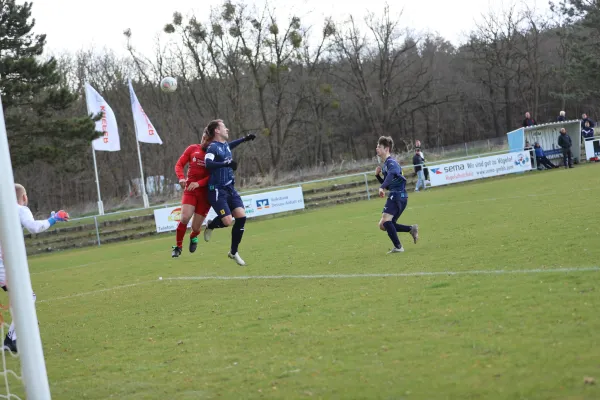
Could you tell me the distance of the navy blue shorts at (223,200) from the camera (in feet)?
39.5

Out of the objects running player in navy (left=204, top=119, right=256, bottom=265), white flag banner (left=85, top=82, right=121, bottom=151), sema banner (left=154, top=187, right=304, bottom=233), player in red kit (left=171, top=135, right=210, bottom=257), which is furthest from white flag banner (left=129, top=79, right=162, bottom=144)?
running player in navy (left=204, top=119, right=256, bottom=265)

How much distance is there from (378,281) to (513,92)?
6724 centimetres

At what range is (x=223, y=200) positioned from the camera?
1212cm

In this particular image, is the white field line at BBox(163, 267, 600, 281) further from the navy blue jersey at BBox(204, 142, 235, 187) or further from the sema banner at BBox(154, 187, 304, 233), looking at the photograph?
the sema banner at BBox(154, 187, 304, 233)

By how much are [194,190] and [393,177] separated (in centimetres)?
350

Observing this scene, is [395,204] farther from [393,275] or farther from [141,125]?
[141,125]

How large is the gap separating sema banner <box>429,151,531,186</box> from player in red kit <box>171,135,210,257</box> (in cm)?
2386

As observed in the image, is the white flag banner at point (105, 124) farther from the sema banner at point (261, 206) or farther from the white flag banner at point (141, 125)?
the sema banner at point (261, 206)

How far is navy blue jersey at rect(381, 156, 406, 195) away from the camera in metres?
12.7

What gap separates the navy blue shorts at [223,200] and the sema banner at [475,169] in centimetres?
2409

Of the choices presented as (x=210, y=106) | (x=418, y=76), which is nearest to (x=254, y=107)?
(x=210, y=106)

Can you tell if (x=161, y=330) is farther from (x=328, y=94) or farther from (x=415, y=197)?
(x=328, y=94)

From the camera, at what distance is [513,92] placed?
7281 cm

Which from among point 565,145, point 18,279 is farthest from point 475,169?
point 18,279
